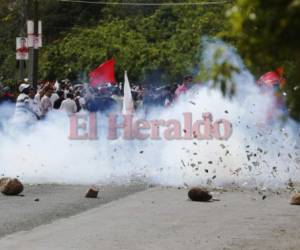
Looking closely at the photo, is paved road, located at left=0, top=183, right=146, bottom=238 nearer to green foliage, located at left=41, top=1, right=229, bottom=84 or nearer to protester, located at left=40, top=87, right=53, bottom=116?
protester, located at left=40, top=87, right=53, bottom=116

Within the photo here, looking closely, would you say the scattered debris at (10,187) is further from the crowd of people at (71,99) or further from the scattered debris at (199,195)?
the crowd of people at (71,99)

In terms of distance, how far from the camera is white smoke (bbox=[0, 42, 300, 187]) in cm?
1328

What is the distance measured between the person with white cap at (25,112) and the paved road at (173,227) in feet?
16.4

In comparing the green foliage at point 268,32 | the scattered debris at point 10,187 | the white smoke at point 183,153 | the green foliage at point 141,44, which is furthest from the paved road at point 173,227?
the green foliage at point 141,44

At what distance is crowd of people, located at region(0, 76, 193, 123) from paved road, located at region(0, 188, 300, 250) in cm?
573

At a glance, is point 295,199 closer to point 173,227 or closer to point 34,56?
point 173,227

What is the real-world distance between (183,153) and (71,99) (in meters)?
6.22

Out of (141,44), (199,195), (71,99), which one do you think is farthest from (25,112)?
(141,44)

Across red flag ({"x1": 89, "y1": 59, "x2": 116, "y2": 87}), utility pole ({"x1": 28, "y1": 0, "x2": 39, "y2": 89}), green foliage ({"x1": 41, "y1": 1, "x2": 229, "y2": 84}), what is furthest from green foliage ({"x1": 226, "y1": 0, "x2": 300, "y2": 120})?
green foliage ({"x1": 41, "y1": 1, "x2": 229, "y2": 84})

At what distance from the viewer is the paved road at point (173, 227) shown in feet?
28.1

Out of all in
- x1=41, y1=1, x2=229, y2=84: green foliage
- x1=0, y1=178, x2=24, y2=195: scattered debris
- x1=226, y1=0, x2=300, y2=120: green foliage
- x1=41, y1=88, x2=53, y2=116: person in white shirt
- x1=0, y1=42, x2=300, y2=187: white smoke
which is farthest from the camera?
x1=41, y1=1, x2=229, y2=84: green foliage

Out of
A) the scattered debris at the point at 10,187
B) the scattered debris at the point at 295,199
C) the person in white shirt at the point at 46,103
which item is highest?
the person in white shirt at the point at 46,103

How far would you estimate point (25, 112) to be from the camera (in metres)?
16.9

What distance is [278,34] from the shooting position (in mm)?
3369
